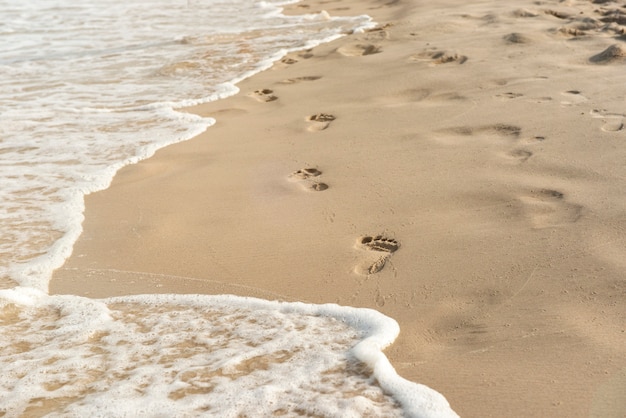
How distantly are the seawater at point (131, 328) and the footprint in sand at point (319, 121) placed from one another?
79 centimetres

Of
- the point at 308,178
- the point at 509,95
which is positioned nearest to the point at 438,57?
the point at 509,95

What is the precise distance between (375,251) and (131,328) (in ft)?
3.46

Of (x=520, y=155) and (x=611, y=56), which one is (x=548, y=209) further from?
(x=611, y=56)

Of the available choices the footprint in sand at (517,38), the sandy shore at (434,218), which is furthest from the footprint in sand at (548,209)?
the footprint in sand at (517,38)

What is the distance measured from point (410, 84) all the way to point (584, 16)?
248cm

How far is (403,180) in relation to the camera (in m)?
3.59

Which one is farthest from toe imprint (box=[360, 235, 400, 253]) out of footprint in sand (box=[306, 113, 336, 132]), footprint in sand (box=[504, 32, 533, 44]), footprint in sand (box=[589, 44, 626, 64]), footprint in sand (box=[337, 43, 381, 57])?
footprint in sand (box=[337, 43, 381, 57])

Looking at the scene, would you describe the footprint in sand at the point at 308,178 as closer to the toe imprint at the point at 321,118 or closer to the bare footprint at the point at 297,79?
the toe imprint at the point at 321,118

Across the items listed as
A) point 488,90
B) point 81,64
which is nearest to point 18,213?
point 488,90

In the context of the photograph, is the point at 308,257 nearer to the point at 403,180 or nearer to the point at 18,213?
the point at 403,180

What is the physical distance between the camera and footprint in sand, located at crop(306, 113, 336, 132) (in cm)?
462

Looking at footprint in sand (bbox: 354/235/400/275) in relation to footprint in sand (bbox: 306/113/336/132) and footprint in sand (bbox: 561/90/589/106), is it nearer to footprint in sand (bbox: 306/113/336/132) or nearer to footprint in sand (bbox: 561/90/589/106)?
footprint in sand (bbox: 306/113/336/132)

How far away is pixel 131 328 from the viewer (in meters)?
2.63

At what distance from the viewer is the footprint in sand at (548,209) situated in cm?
293
